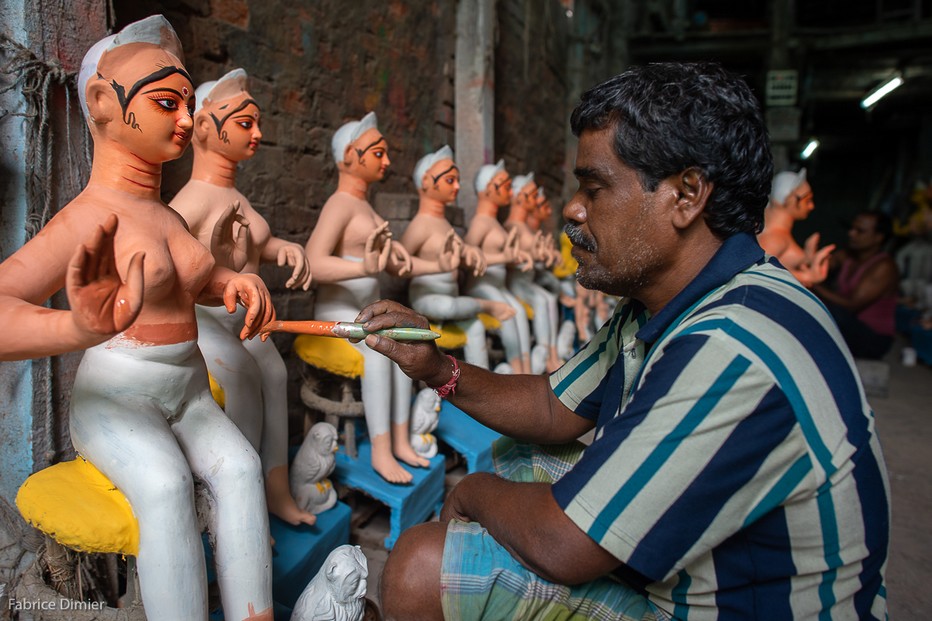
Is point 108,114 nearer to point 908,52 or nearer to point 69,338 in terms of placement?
point 69,338

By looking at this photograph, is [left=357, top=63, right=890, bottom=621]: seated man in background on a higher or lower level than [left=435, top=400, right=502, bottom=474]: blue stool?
higher

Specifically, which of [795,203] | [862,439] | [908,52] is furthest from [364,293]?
[908,52]

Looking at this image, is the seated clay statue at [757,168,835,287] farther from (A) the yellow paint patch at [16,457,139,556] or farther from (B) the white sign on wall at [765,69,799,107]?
(B) the white sign on wall at [765,69,799,107]

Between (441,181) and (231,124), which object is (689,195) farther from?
(441,181)

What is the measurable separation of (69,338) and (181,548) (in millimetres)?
533

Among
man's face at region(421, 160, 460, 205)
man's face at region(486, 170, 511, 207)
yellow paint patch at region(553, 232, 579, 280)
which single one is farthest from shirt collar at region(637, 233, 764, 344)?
yellow paint patch at region(553, 232, 579, 280)

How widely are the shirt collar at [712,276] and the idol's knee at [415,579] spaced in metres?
0.69

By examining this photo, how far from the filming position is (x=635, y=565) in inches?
44.5

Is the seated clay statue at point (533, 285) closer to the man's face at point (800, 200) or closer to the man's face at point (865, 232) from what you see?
the man's face at point (800, 200)

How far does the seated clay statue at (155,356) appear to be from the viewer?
1313mm

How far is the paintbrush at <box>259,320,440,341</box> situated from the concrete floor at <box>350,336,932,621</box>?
1.16m

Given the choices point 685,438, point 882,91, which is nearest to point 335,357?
point 685,438

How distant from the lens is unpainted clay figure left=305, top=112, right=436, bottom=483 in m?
2.47

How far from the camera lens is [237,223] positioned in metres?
2.00
